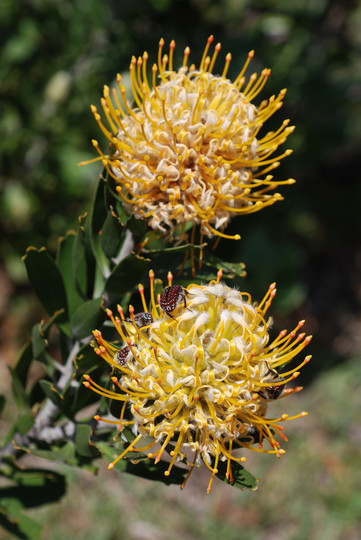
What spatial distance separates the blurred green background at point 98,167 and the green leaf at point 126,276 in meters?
1.56

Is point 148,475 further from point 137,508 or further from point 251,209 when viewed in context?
point 137,508

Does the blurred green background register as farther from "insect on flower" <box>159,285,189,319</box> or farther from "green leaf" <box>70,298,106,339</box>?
"insect on flower" <box>159,285,189,319</box>

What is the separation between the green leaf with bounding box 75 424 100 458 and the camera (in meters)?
1.28

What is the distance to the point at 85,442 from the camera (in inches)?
51.0

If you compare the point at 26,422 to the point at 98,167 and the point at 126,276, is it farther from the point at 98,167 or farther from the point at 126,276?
the point at 98,167

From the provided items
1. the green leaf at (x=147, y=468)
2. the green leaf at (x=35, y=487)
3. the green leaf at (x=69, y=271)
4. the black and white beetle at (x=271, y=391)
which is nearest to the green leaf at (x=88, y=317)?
the green leaf at (x=69, y=271)

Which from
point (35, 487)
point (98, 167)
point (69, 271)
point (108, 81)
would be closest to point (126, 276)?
point (69, 271)

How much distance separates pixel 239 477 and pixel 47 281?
0.72m

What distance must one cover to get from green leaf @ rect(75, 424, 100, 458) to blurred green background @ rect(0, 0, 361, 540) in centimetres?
169

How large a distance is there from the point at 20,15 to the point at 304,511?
11.7ft

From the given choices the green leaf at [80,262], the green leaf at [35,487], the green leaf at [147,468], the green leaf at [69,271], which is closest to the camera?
→ the green leaf at [147,468]

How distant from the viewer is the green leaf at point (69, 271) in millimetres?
1550

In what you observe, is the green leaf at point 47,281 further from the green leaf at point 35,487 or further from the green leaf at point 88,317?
the green leaf at point 35,487

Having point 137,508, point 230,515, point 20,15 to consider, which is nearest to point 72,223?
point 20,15
